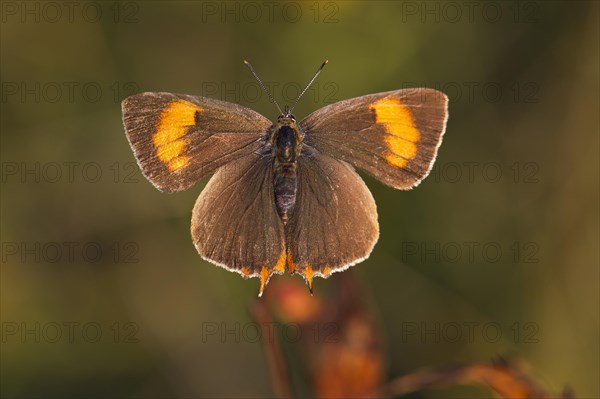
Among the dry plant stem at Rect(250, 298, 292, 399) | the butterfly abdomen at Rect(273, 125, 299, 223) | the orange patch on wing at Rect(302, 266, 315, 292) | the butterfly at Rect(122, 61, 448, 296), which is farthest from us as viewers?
the butterfly abdomen at Rect(273, 125, 299, 223)

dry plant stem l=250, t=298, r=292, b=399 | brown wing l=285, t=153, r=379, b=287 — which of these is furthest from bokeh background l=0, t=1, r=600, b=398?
dry plant stem l=250, t=298, r=292, b=399

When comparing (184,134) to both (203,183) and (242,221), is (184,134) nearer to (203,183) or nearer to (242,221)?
(242,221)

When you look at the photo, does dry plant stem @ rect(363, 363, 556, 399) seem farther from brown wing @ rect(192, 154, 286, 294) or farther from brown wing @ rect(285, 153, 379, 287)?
brown wing @ rect(192, 154, 286, 294)

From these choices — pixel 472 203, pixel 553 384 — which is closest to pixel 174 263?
pixel 472 203

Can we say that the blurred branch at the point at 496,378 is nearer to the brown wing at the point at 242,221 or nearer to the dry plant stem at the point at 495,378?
the dry plant stem at the point at 495,378

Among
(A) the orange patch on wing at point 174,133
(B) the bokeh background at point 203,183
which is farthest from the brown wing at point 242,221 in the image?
(B) the bokeh background at point 203,183

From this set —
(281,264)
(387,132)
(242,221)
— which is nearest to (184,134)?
(242,221)

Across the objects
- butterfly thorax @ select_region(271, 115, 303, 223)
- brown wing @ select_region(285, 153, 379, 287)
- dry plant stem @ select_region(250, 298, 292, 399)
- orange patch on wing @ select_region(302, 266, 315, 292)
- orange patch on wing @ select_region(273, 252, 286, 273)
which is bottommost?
dry plant stem @ select_region(250, 298, 292, 399)
